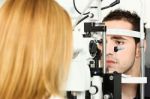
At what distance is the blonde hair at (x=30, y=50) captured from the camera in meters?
1.02

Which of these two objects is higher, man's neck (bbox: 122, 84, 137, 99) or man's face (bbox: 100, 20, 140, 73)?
man's face (bbox: 100, 20, 140, 73)

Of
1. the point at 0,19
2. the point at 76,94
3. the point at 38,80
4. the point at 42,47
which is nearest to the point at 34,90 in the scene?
the point at 38,80

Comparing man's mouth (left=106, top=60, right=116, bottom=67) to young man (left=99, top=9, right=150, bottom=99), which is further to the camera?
young man (left=99, top=9, right=150, bottom=99)

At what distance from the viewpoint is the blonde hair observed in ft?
3.36

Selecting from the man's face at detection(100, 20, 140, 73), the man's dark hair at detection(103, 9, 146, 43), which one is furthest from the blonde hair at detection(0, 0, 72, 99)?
the man's dark hair at detection(103, 9, 146, 43)

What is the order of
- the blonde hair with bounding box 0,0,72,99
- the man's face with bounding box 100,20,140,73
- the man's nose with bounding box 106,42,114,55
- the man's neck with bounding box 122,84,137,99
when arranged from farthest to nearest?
the man's neck with bounding box 122,84,137,99 → the man's face with bounding box 100,20,140,73 → the man's nose with bounding box 106,42,114,55 → the blonde hair with bounding box 0,0,72,99

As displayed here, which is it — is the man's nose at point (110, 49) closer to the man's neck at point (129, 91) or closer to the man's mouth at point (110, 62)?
the man's mouth at point (110, 62)

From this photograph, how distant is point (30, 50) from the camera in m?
1.04

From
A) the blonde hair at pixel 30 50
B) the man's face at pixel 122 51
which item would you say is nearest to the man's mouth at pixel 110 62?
the man's face at pixel 122 51

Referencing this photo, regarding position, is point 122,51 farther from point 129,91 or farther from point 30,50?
point 30,50

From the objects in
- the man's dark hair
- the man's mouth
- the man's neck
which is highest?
the man's dark hair

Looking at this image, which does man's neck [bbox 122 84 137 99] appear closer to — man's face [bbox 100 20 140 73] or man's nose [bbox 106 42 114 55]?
man's face [bbox 100 20 140 73]

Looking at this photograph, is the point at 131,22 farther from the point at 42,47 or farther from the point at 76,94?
the point at 42,47

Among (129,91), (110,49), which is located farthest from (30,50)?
(129,91)
